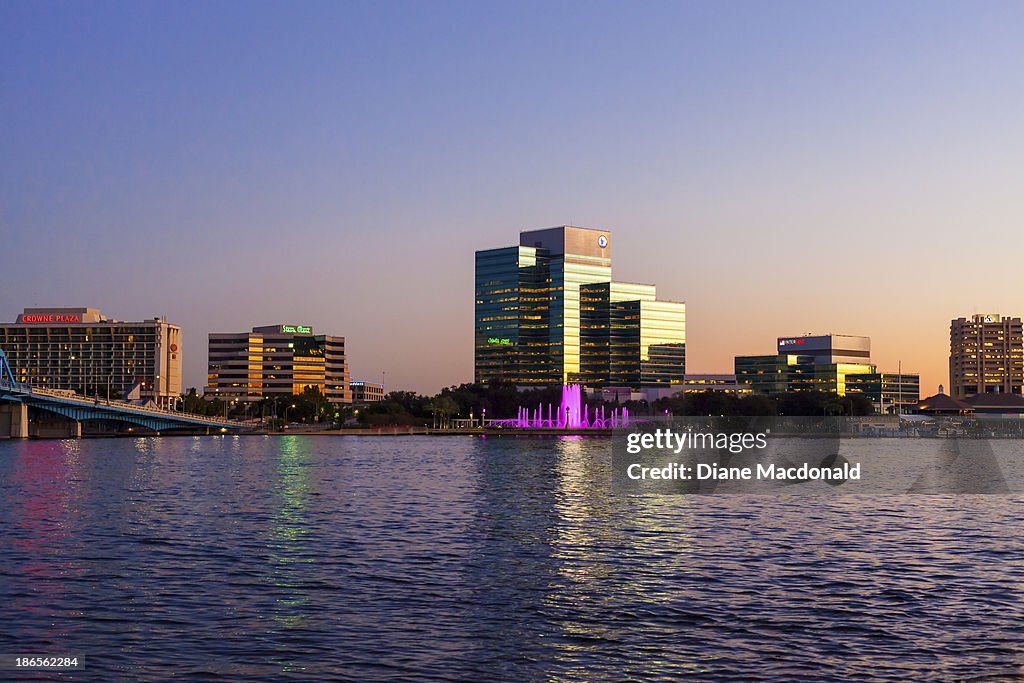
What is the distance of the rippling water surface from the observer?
94.5 feet

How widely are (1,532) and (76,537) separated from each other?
17.8 ft

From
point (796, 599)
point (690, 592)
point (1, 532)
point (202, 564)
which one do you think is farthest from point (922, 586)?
point (1, 532)

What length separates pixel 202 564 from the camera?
46.0 metres

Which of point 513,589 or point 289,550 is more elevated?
Result: point 513,589

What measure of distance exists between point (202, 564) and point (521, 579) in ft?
46.0

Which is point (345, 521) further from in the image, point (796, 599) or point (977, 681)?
point (977, 681)

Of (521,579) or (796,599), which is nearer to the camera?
(796,599)

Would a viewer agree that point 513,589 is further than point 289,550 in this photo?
No

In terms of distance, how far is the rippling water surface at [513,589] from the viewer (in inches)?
1134

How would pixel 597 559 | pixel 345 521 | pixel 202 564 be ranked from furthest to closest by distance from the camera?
pixel 345 521 → pixel 597 559 → pixel 202 564

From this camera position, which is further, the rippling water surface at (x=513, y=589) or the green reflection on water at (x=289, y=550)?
the green reflection on water at (x=289, y=550)

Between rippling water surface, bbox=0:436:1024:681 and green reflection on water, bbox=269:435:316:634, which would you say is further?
green reflection on water, bbox=269:435:316:634

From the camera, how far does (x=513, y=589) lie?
40.3 metres

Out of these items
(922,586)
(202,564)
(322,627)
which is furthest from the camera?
(202,564)
